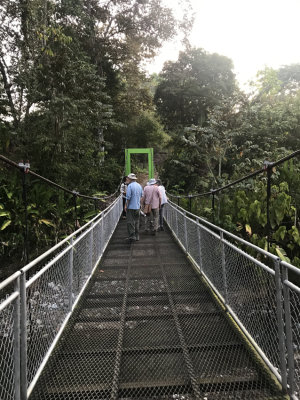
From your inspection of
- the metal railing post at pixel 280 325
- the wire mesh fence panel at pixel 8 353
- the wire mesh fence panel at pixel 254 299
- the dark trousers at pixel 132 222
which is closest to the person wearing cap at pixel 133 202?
the dark trousers at pixel 132 222

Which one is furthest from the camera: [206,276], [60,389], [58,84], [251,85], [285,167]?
[251,85]

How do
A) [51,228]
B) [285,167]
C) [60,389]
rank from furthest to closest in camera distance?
[51,228], [285,167], [60,389]

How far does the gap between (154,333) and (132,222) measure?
3.23 metres

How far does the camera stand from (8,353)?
1384 mm

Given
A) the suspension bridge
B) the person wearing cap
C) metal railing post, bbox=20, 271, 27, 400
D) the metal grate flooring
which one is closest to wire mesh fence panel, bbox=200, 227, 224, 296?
the suspension bridge

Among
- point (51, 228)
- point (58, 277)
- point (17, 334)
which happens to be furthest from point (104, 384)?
point (51, 228)

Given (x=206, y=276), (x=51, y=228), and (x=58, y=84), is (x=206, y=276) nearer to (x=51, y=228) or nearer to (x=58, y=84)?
(x=51, y=228)

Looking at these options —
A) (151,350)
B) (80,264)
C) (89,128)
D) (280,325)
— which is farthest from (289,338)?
(89,128)

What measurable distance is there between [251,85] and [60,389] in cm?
1378

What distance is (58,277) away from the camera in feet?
7.23

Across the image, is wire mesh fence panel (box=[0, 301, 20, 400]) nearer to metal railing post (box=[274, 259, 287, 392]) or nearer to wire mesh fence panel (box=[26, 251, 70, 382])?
wire mesh fence panel (box=[26, 251, 70, 382])

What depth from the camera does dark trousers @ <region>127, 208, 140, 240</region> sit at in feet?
17.5

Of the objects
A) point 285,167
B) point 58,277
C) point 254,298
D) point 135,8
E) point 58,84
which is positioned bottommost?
point 254,298

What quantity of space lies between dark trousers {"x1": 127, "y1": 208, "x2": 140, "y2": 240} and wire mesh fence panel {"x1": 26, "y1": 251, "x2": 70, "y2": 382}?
291 cm
